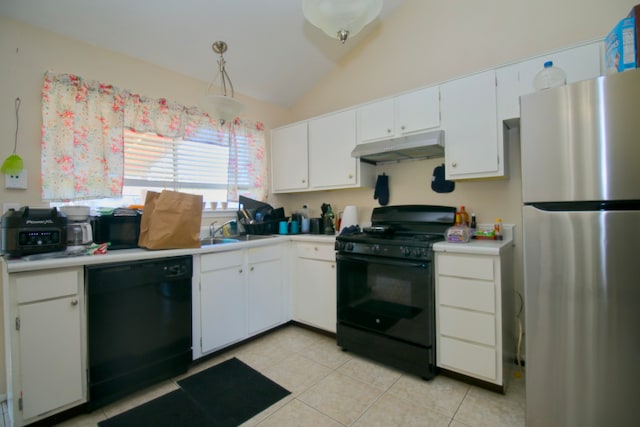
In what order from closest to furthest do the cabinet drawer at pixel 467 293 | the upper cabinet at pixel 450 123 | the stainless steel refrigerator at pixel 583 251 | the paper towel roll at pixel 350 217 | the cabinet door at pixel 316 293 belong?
the stainless steel refrigerator at pixel 583 251 < the cabinet drawer at pixel 467 293 < the upper cabinet at pixel 450 123 < the cabinet door at pixel 316 293 < the paper towel roll at pixel 350 217

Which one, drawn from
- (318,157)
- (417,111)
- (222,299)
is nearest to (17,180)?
(222,299)

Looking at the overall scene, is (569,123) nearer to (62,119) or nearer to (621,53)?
(621,53)

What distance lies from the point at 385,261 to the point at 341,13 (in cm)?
162

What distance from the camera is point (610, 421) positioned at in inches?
48.4

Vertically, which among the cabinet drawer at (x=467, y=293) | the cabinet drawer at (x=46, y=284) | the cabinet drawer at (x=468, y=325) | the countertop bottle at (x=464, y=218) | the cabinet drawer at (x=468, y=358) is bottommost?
the cabinet drawer at (x=468, y=358)

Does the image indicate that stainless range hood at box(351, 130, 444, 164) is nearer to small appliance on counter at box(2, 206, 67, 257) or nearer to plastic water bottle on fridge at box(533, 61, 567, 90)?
plastic water bottle on fridge at box(533, 61, 567, 90)

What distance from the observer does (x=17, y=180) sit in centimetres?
192

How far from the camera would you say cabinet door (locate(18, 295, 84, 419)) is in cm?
153

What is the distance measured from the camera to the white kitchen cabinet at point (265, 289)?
262cm

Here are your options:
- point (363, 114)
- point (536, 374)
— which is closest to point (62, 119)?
point (363, 114)

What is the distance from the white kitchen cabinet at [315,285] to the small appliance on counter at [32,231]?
1800 millimetres

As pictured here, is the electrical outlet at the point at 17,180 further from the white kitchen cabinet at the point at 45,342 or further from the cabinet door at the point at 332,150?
the cabinet door at the point at 332,150

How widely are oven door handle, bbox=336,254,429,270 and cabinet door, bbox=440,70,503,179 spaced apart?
2.48 ft

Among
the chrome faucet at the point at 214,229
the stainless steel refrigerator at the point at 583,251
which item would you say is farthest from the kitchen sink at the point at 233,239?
the stainless steel refrigerator at the point at 583,251
